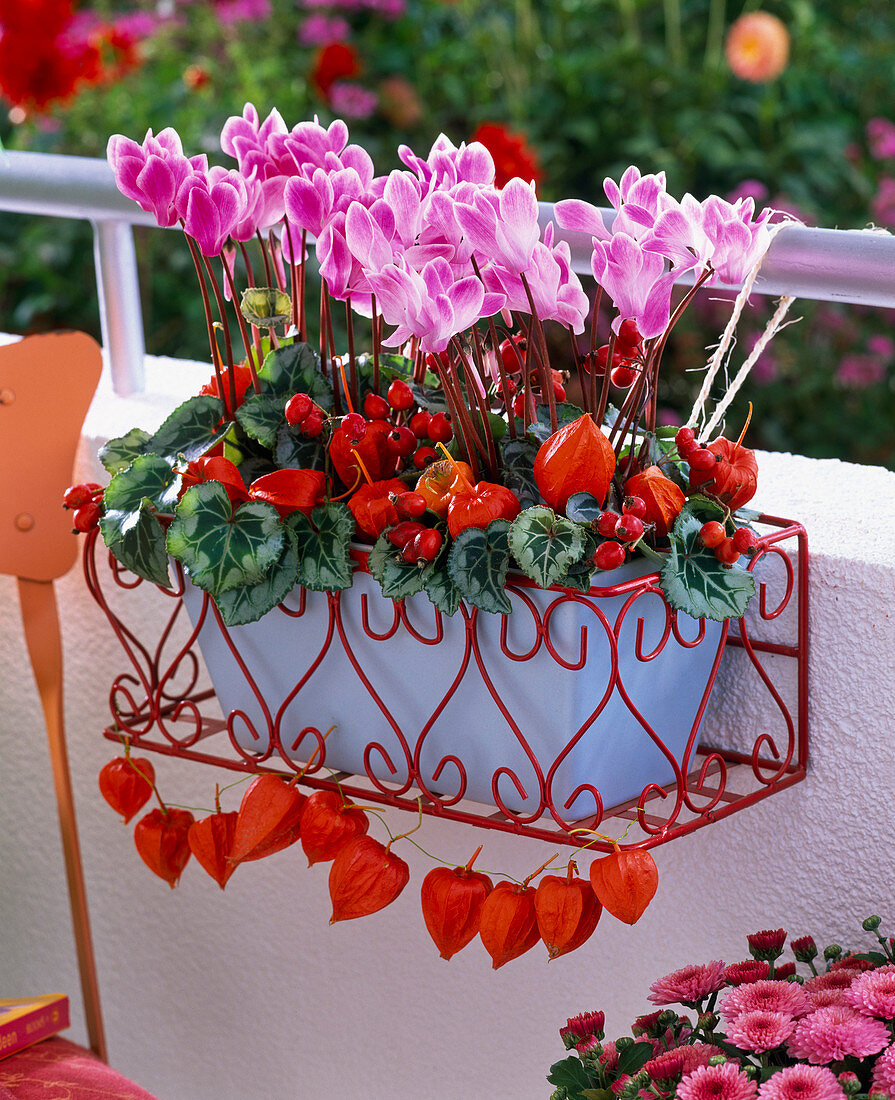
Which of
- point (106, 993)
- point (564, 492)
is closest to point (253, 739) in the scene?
point (564, 492)

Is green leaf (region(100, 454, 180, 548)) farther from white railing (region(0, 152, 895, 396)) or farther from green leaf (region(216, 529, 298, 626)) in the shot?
white railing (region(0, 152, 895, 396))

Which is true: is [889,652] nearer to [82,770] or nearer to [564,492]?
[564,492]

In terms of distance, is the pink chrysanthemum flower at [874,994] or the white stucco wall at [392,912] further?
the white stucco wall at [392,912]

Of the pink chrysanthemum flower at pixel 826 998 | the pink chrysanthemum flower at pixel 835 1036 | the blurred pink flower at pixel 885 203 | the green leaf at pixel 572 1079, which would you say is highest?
the blurred pink flower at pixel 885 203

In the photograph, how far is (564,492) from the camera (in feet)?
2.17

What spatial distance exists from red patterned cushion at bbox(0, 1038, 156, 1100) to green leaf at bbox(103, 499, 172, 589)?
388mm

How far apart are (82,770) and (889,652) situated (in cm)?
74

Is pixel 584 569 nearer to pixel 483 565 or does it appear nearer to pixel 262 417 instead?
pixel 483 565

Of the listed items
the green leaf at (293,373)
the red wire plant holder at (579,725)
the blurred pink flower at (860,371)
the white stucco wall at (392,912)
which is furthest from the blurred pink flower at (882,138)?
the green leaf at (293,373)

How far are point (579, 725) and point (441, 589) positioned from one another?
0.35ft

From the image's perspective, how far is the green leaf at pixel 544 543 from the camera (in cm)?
63

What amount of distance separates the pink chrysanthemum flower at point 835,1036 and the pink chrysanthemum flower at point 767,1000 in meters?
0.02

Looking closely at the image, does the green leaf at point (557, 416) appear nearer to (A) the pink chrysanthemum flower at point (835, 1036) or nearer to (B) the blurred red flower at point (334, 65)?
(A) the pink chrysanthemum flower at point (835, 1036)

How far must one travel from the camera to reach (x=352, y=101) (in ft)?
9.23
